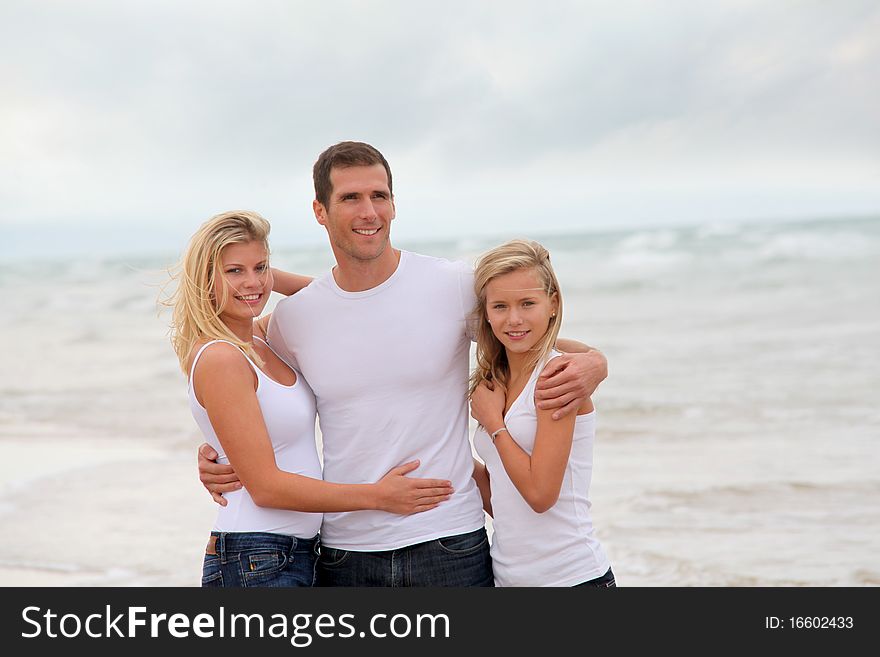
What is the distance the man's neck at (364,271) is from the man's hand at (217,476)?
713 millimetres

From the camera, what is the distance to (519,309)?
3.07 meters

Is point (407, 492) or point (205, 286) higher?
point (205, 286)

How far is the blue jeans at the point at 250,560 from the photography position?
2.87 metres

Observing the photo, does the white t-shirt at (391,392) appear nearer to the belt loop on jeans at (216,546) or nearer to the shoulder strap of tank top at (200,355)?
the shoulder strap of tank top at (200,355)

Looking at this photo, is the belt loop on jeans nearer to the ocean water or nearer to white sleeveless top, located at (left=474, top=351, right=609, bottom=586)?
white sleeveless top, located at (left=474, top=351, right=609, bottom=586)

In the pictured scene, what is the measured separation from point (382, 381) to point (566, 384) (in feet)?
2.04

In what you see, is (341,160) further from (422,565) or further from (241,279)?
(422,565)

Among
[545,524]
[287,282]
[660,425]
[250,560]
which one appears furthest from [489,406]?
[660,425]

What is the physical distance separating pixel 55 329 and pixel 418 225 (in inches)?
391

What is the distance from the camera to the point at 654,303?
63.2 ft

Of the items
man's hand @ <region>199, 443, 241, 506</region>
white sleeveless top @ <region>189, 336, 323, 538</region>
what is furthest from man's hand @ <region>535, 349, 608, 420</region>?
man's hand @ <region>199, 443, 241, 506</region>

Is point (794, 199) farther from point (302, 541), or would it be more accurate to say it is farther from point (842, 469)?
A: point (302, 541)

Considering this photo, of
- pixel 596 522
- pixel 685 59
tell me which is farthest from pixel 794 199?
pixel 596 522

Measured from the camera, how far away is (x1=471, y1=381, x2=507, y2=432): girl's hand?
304cm
